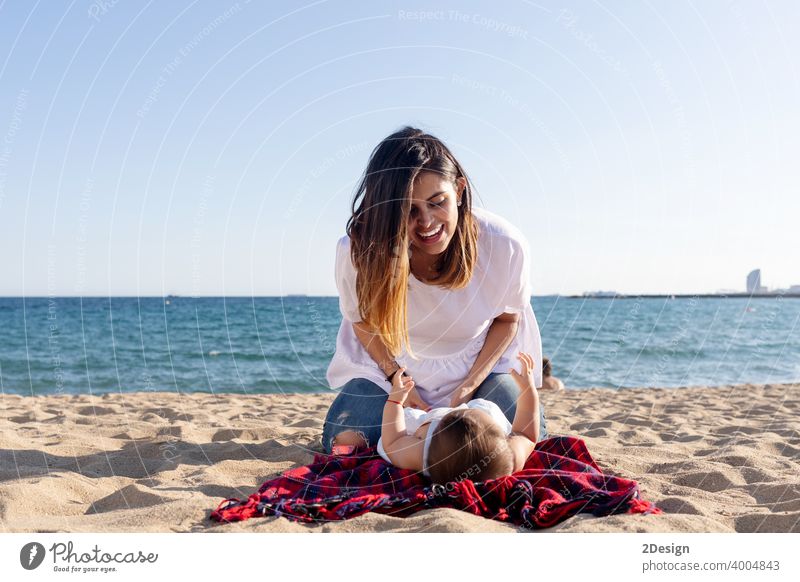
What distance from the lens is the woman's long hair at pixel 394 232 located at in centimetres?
302

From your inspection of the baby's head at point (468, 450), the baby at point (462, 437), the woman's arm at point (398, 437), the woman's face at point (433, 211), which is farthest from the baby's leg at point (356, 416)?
the woman's face at point (433, 211)

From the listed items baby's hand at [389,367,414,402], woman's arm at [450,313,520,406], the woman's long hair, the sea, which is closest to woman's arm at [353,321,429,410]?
the woman's long hair

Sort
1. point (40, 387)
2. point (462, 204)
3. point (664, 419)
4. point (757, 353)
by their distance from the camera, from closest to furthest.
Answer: point (462, 204) < point (664, 419) < point (40, 387) < point (757, 353)

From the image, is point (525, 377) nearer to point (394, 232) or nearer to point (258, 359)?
point (394, 232)

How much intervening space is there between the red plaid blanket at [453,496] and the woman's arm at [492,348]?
0.61 metres

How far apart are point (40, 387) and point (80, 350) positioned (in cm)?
798

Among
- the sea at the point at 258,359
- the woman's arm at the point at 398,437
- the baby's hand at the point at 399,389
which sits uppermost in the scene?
the baby's hand at the point at 399,389

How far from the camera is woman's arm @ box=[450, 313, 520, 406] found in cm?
359

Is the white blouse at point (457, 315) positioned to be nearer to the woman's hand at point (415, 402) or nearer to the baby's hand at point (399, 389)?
the woman's hand at point (415, 402)

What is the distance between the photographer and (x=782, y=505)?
2.80 metres

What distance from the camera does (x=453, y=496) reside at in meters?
2.69

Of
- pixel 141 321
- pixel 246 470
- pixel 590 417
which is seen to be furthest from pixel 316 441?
pixel 141 321

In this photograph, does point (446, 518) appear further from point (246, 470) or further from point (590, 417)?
point (590, 417)

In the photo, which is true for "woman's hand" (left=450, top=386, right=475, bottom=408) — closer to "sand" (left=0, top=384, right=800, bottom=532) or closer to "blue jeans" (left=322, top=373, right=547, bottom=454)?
"blue jeans" (left=322, top=373, right=547, bottom=454)
